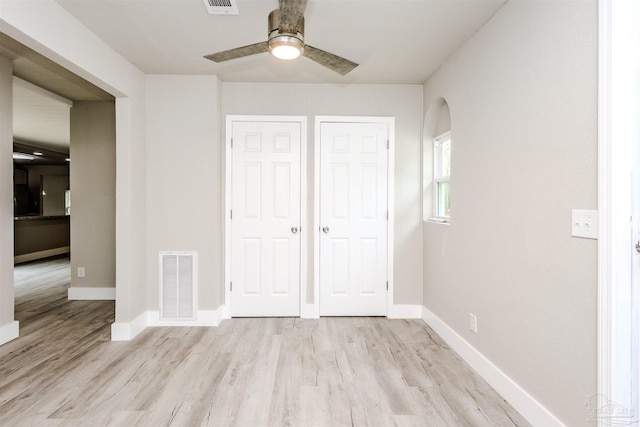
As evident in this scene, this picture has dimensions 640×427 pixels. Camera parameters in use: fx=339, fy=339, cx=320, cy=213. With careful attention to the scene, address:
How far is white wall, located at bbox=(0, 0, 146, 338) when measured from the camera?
2482mm

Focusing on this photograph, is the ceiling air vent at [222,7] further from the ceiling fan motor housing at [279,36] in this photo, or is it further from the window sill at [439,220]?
the window sill at [439,220]

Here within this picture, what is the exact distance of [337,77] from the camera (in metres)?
3.35

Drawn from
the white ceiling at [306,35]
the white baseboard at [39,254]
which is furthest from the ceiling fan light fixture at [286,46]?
the white baseboard at [39,254]

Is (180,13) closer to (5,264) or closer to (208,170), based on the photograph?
(208,170)

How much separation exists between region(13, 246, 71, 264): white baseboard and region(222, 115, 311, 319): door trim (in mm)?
5608

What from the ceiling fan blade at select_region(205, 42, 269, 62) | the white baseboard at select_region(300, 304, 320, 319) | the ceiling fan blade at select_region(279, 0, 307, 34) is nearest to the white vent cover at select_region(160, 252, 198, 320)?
the white baseboard at select_region(300, 304, 320, 319)

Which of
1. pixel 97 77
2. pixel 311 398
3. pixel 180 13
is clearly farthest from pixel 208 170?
pixel 311 398

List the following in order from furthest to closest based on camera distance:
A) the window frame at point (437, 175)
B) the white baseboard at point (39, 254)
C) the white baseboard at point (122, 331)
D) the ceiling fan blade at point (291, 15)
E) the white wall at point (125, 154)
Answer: the white baseboard at point (39, 254) → the window frame at point (437, 175) → the white baseboard at point (122, 331) → the white wall at point (125, 154) → the ceiling fan blade at point (291, 15)

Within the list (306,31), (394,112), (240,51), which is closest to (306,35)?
Result: (306,31)

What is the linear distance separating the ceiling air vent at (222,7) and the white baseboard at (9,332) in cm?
313

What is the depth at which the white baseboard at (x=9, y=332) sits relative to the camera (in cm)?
289

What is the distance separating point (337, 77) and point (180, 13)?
1.54 m

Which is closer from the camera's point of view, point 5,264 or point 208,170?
point 5,264

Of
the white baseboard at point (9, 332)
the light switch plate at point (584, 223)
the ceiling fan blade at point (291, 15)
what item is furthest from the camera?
the white baseboard at point (9, 332)
